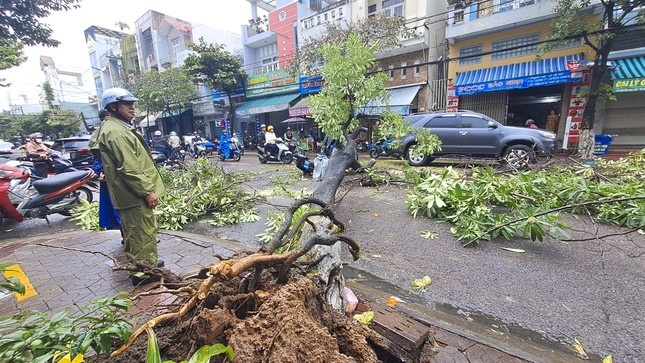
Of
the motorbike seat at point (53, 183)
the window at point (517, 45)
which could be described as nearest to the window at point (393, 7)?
the window at point (517, 45)

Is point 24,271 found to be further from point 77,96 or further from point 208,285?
point 77,96

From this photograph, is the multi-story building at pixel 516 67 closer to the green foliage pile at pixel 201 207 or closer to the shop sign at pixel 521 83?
the shop sign at pixel 521 83

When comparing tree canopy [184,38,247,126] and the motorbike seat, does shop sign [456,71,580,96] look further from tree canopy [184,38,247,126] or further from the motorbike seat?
tree canopy [184,38,247,126]

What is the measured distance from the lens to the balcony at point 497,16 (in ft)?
38.1

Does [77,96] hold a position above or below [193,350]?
above

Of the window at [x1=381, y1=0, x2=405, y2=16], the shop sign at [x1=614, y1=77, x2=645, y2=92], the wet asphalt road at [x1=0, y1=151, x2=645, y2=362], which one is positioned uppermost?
the window at [x1=381, y1=0, x2=405, y2=16]

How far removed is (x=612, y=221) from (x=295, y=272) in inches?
187

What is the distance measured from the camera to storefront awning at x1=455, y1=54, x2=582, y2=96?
11.3 meters

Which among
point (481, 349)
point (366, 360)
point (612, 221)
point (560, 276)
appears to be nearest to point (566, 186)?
point (612, 221)

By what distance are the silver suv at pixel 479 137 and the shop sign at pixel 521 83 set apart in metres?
4.02

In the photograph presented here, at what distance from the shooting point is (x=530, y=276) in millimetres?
2850

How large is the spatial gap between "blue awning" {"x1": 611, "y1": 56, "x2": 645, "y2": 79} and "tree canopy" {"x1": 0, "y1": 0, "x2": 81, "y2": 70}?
22672mm

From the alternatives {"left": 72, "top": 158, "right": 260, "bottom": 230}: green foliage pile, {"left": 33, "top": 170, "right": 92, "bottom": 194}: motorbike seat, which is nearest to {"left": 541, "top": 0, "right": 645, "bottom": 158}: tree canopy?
{"left": 72, "top": 158, "right": 260, "bottom": 230}: green foliage pile

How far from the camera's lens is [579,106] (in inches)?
463
